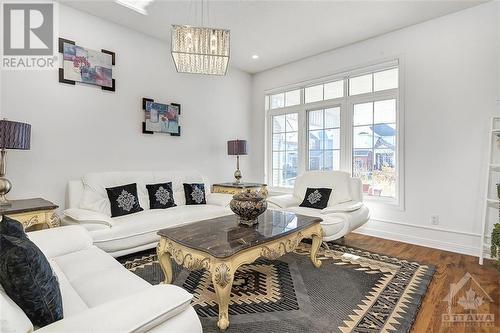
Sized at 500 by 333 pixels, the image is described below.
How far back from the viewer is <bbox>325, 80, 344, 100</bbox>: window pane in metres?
4.28

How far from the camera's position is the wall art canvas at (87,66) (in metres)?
3.09

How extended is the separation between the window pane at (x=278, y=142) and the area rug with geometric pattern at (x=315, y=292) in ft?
8.47

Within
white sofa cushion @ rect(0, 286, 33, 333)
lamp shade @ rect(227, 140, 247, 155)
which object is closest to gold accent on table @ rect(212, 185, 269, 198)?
lamp shade @ rect(227, 140, 247, 155)

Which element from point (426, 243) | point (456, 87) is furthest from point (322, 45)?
point (426, 243)

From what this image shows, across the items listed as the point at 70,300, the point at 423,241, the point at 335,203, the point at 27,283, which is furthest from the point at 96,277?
the point at 423,241

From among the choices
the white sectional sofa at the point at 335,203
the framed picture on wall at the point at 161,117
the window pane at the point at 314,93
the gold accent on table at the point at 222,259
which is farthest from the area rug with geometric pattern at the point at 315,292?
the window pane at the point at 314,93

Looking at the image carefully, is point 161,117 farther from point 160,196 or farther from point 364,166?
point 364,166

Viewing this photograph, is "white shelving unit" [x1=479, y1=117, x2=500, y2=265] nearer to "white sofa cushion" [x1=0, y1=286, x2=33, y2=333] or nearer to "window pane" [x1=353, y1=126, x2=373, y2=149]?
"window pane" [x1=353, y1=126, x2=373, y2=149]

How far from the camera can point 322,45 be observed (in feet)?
13.4

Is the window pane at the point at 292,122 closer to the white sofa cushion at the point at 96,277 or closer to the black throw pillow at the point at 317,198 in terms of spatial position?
the black throw pillow at the point at 317,198

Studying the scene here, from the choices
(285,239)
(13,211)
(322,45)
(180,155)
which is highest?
(322,45)

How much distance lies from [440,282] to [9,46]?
4748 millimetres

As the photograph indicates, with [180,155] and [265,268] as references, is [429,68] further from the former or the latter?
[180,155]

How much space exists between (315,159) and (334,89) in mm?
1190
